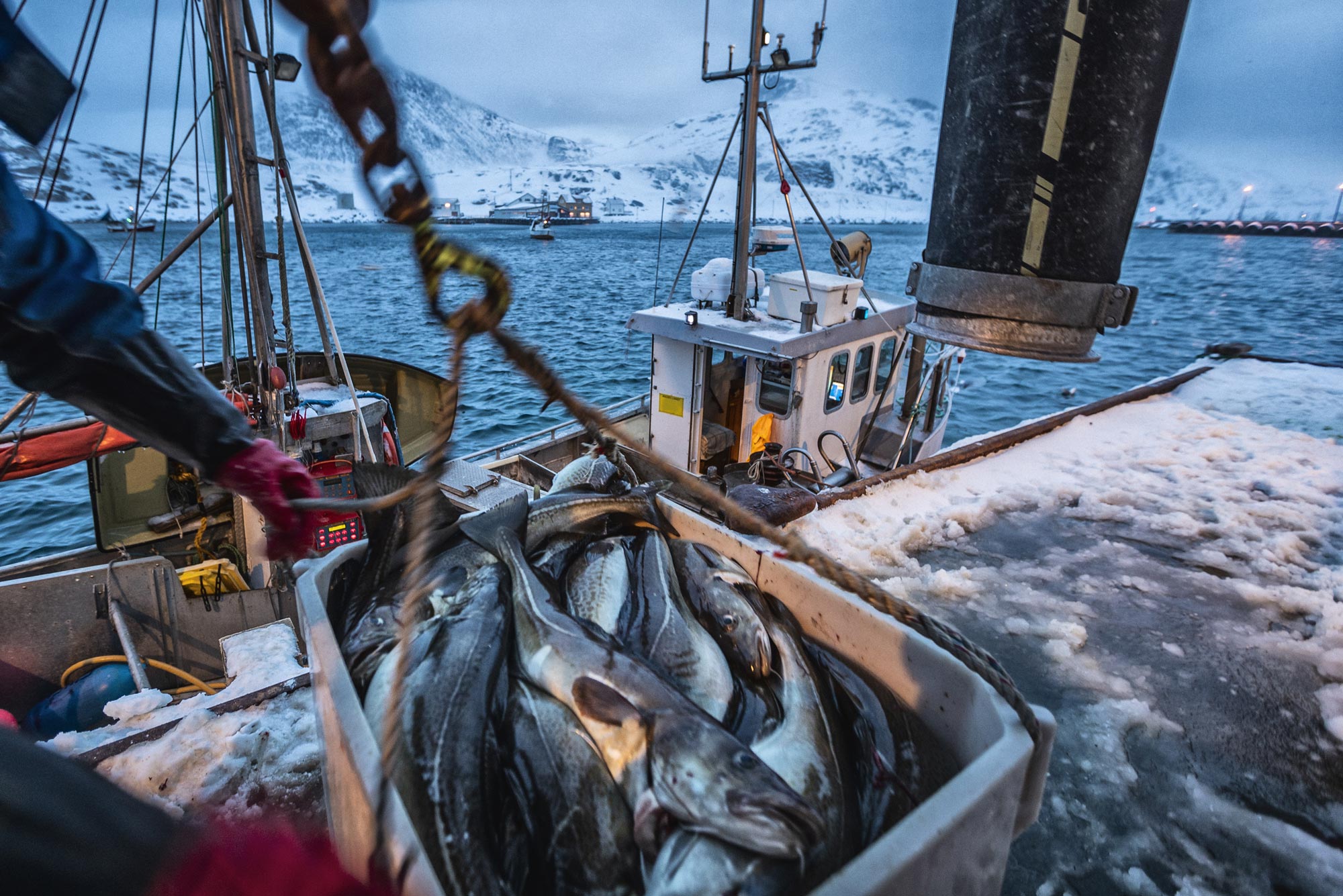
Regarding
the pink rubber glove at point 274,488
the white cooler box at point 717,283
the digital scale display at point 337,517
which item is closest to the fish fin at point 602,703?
the pink rubber glove at point 274,488

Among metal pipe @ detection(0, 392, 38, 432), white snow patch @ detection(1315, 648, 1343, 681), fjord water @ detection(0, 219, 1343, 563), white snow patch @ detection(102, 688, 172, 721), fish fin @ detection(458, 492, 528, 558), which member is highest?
fish fin @ detection(458, 492, 528, 558)

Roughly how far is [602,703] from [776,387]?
8233mm

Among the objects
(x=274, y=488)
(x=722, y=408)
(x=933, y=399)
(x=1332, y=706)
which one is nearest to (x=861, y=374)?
(x=933, y=399)

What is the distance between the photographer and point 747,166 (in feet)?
30.7

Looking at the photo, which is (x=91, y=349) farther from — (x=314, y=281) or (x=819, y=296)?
(x=819, y=296)

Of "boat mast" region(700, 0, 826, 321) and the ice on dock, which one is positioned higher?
"boat mast" region(700, 0, 826, 321)

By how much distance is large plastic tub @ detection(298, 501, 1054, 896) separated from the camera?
1194mm

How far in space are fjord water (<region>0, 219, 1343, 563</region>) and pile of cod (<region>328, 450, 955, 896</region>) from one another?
1029 millimetres

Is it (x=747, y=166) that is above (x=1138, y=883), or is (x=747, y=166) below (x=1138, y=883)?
above

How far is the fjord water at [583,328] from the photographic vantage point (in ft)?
50.1

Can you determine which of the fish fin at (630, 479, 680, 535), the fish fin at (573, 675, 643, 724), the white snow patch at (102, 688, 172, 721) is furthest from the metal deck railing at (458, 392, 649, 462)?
the fish fin at (573, 675, 643, 724)

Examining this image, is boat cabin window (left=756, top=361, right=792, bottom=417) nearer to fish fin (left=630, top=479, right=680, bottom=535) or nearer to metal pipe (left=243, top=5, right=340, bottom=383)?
metal pipe (left=243, top=5, right=340, bottom=383)

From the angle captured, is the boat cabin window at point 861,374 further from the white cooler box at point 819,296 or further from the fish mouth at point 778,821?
the fish mouth at point 778,821

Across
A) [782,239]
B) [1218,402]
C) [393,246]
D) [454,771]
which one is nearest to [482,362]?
[782,239]
